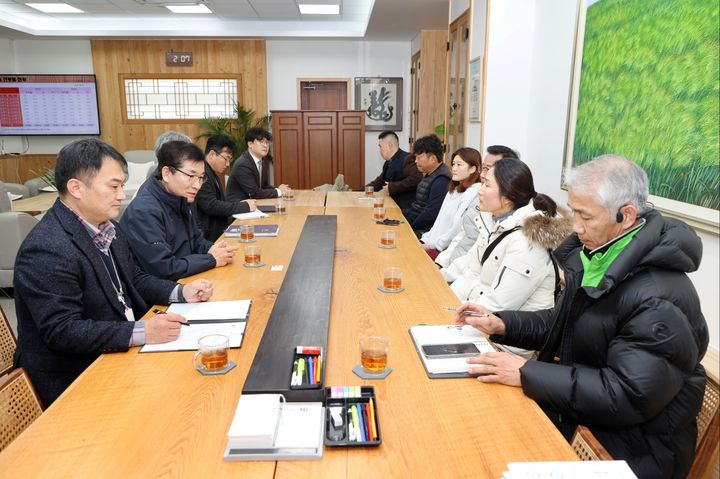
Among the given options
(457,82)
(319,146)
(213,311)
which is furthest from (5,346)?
(319,146)

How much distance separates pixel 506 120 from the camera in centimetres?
451

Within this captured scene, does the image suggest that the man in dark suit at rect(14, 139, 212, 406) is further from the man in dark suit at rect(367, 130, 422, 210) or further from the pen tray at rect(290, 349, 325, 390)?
the man in dark suit at rect(367, 130, 422, 210)

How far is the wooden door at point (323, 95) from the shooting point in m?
9.52

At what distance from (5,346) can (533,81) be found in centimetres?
407

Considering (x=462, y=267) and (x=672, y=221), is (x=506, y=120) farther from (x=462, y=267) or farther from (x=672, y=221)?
(x=672, y=221)

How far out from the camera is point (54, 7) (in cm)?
760

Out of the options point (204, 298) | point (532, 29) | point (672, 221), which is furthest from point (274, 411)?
point (532, 29)

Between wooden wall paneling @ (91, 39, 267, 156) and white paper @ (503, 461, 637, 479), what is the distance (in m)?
8.87

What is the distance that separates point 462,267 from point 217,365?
1.89 meters

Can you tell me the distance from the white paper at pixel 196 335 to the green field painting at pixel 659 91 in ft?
6.51

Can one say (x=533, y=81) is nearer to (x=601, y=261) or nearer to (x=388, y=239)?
(x=388, y=239)

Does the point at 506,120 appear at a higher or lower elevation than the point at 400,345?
higher

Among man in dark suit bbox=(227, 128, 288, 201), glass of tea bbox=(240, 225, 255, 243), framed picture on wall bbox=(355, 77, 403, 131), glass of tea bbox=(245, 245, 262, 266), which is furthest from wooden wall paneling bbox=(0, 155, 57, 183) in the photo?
glass of tea bbox=(245, 245, 262, 266)

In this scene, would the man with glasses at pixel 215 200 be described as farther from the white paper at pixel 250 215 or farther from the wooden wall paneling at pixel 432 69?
the wooden wall paneling at pixel 432 69
